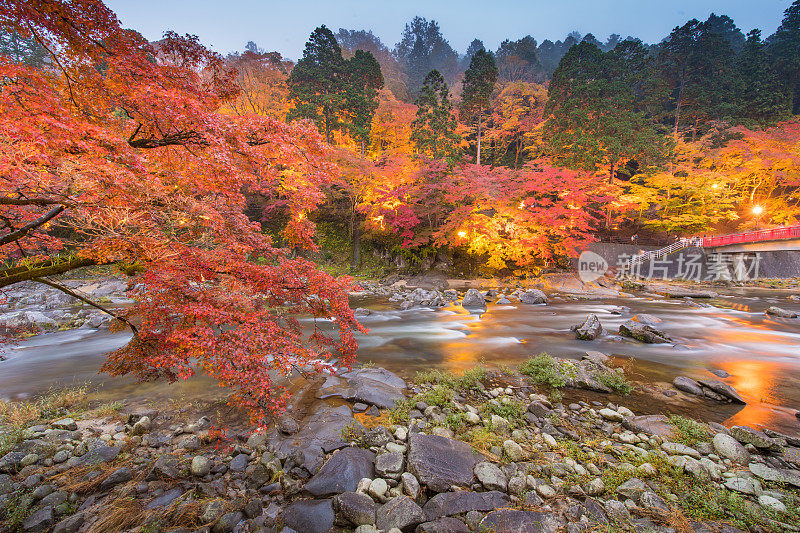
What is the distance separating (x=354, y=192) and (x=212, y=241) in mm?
15364

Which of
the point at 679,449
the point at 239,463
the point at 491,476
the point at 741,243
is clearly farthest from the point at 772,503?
the point at 741,243

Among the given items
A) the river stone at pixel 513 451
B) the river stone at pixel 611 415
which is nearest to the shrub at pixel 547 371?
the river stone at pixel 611 415

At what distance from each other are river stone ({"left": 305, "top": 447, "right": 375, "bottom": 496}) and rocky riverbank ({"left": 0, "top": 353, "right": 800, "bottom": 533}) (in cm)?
1

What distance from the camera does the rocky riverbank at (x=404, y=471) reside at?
95.2 inches

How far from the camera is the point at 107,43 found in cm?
298

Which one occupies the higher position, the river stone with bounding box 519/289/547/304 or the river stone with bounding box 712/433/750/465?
the river stone with bounding box 519/289/547/304

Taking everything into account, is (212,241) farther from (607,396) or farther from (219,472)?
(607,396)

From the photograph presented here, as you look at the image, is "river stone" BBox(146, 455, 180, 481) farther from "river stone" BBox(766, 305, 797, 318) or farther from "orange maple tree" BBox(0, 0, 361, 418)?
"river stone" BBox(766, 305, 797, 318)

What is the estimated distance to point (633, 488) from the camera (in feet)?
8.75

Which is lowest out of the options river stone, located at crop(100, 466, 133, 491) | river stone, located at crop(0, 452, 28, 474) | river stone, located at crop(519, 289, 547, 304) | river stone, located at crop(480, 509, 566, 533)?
river stone, located at crop(0, 452, 28, 474)

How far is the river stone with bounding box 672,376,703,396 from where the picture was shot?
479 cm

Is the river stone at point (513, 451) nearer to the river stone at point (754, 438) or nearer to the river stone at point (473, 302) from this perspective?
the river stone at point (754, 438)

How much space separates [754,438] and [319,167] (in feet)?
20.2

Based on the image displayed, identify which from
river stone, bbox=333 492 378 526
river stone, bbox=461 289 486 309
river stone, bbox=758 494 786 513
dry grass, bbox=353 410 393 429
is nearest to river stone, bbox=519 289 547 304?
river stone, bbox=461 289 486 309
